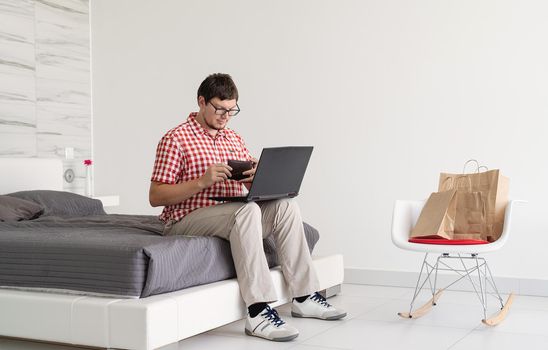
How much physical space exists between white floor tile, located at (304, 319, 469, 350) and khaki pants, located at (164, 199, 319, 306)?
271 millimetres

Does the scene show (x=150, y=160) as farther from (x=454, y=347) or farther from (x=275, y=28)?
(x=454, y=347)

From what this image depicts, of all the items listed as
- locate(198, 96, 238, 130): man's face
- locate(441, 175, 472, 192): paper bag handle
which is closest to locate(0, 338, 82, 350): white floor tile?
locate(198, 96, 238, 130): man's face

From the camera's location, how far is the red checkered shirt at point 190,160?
3.46 meters

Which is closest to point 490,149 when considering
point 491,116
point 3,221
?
point 491,116

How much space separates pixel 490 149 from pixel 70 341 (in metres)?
2.92

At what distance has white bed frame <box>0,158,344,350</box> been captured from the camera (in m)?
2.81

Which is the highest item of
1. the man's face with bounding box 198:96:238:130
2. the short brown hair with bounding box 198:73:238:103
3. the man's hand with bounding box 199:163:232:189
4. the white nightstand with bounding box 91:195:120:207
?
the short brown hair with bounding box 198:73:238:103

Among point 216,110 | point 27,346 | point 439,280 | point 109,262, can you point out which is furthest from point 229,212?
point 439,280

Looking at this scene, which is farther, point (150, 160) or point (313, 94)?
point (150, 160)

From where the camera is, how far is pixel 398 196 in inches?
199

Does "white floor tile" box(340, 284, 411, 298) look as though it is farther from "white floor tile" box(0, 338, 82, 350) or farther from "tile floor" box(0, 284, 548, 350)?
"white floor tile" box(0, 338, 82, 350)

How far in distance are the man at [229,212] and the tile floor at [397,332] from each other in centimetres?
11

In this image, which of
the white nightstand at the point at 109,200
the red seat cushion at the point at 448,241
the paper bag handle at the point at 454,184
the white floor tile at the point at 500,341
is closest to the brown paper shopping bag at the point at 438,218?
the red seat cushion at the point at 448,241

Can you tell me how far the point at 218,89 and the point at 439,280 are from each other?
2.14 meters
